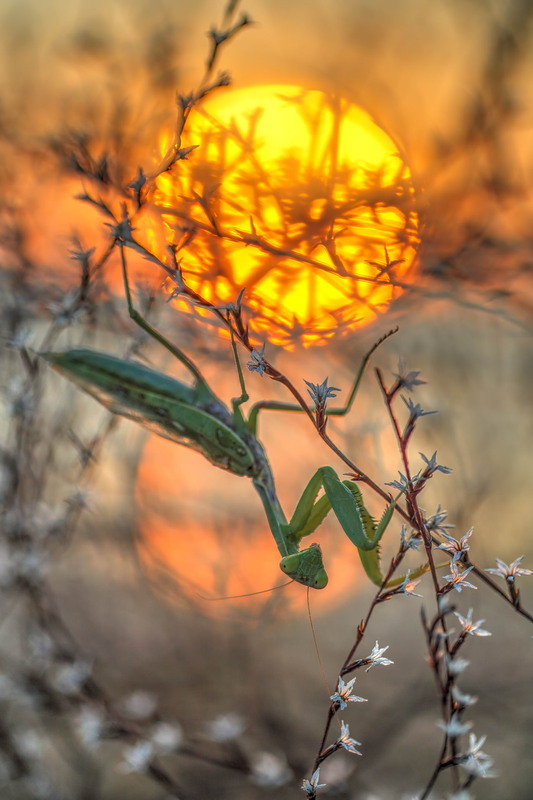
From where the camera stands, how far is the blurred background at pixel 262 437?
1.65 m

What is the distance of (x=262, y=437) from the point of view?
237 centimetres

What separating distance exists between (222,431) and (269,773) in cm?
105

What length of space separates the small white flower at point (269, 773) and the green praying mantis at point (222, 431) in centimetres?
78

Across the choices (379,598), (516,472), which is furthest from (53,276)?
(516,472)

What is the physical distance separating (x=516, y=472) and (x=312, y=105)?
1500 millimetres

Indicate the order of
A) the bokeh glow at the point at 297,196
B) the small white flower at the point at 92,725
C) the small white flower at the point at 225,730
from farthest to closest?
A: 1. the small white flower at the point at 225,730
2. the small white flower at the point at 92,725
3. the bokeh glow at the point at 297,196

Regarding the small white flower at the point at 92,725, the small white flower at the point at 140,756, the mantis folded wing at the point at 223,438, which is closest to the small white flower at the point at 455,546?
the mantis folded wing at the point at 223,438

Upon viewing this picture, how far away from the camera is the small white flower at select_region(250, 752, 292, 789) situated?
5.10 ft

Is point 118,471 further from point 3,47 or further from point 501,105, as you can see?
point 501,105

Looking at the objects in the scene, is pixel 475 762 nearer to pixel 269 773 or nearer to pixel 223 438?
pixel 223 438

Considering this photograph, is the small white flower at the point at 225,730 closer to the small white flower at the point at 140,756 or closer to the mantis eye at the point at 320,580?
the small white flower at the point at 140,756

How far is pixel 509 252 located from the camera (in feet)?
5.41

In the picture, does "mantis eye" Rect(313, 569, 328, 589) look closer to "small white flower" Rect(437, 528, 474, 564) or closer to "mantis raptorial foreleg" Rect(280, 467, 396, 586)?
"mantis raptorial foreleg" Rect(280, 467, 396, 586)

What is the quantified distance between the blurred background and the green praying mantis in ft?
0.77
